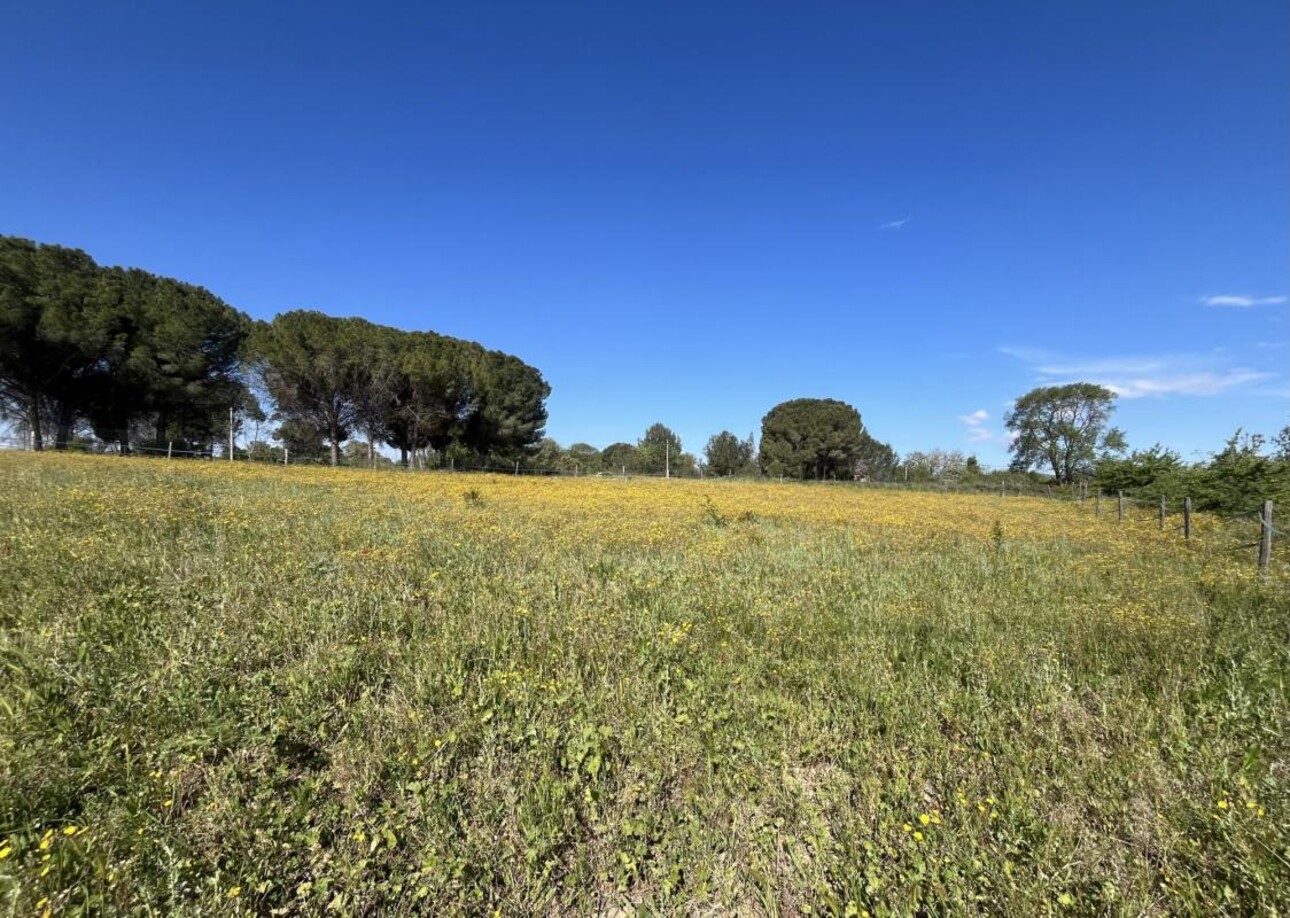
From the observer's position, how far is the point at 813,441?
232 feet

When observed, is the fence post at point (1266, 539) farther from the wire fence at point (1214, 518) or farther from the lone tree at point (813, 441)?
the lone tree at point (813, 441)

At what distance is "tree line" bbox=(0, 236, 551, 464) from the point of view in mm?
35062

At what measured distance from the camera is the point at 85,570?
5.08 m

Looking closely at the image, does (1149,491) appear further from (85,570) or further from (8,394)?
(8,394)

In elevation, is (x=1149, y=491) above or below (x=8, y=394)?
below

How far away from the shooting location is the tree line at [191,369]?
35062 millimetres

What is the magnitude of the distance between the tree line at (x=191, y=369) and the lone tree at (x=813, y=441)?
132 ft

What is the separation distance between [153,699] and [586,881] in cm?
280

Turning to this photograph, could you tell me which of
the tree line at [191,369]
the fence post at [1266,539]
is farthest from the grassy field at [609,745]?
the tree line at [191,369]

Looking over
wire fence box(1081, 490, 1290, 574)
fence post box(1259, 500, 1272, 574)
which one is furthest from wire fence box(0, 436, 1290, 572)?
fence post box(1259, 500, 1272, 574)

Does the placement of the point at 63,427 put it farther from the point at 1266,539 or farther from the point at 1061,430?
A: the point at 1061,430

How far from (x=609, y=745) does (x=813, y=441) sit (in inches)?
2814

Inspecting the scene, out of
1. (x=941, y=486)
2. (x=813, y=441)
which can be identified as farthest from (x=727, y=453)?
(x=941, y=486)

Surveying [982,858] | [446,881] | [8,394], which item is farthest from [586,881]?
[8,394]
